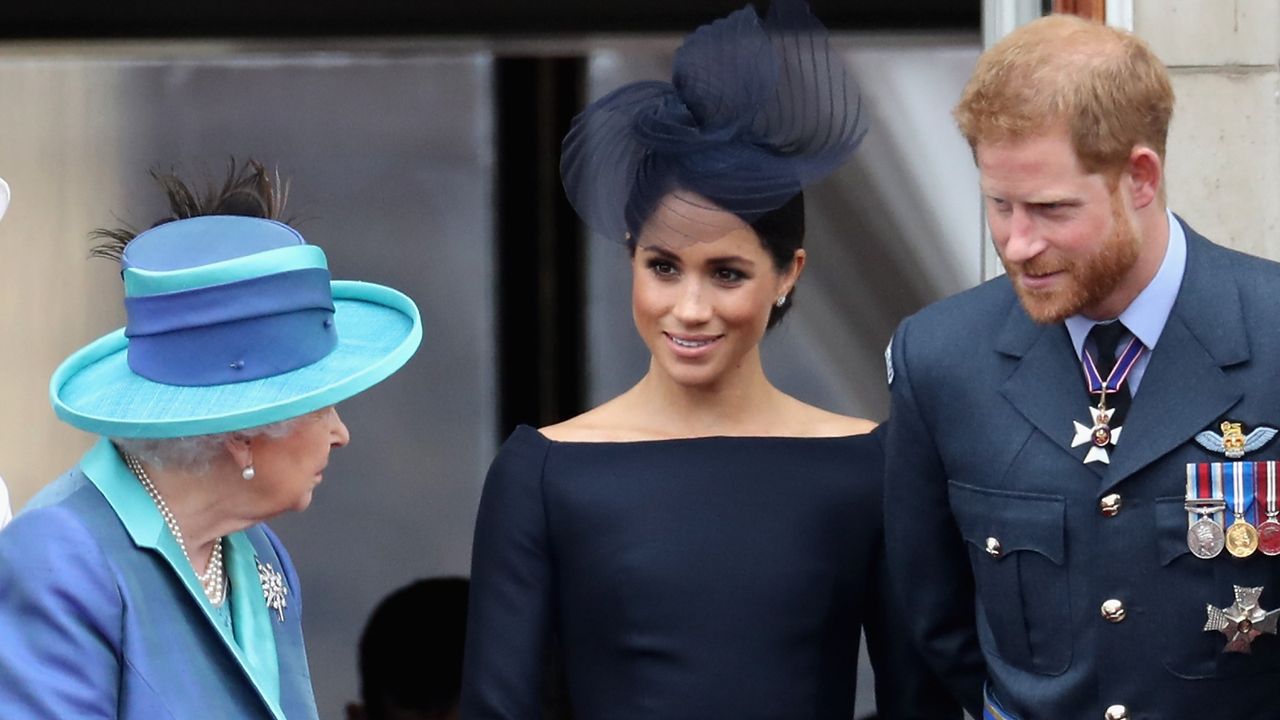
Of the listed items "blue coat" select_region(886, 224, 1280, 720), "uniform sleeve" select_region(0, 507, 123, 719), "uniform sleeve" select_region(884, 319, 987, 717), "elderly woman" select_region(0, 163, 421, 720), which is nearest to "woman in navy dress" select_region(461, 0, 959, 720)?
"uniform sleeve" select_region(884, 319, 987, 717)

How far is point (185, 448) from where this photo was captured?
241 centimetres

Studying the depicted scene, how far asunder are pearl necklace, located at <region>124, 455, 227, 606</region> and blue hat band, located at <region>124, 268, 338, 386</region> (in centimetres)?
11

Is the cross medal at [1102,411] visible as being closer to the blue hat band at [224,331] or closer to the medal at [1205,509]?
A: the medal at [1205,509]

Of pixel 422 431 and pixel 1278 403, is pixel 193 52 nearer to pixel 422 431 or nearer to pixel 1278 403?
pixel 422 431

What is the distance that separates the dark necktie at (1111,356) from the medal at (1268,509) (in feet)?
0.60

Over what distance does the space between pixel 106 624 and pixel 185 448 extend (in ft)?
0.81

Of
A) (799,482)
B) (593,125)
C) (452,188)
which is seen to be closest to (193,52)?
(452,188)

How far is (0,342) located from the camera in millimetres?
4727

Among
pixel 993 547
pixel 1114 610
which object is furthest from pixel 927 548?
pixel 1114 610

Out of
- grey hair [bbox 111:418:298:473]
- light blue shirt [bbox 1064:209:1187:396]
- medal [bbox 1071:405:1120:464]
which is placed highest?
light blue shirt [bbox 1064:209:1187:396]

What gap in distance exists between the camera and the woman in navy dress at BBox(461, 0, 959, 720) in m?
3.09

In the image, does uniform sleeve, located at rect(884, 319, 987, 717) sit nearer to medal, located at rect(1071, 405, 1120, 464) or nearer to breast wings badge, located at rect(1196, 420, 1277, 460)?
medal, located at rect(1071, 405, 1120, 464)

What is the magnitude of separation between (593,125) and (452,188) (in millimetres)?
1720

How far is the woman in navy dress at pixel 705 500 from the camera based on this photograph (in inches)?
122
